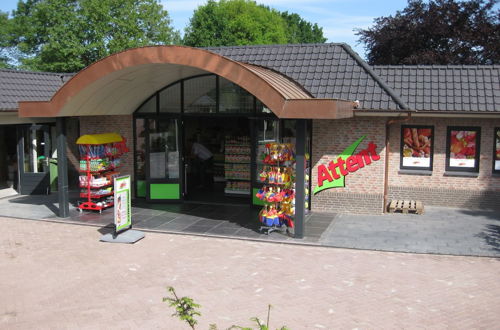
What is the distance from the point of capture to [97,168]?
1346 cm

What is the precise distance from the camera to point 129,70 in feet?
38.2

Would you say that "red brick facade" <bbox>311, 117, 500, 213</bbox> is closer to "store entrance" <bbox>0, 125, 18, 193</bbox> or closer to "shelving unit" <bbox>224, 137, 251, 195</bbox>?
"shelving unit" <bbox>224, 137, 251, 195</bbox>

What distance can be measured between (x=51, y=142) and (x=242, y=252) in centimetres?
965

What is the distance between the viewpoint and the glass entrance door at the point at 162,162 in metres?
14.5

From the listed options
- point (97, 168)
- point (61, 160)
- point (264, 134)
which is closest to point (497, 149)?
point (264, 134)

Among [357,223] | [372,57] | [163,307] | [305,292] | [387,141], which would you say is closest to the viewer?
[163,307]

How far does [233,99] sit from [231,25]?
3196cm

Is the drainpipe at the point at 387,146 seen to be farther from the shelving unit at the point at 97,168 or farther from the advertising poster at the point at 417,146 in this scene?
the shelving unit at the point at 97,168

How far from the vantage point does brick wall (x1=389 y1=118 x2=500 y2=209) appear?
13781 mm

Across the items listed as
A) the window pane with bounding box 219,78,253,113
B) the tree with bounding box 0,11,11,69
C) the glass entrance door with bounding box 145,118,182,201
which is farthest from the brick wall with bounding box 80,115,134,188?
the tree with bounding box 0,11,11,69

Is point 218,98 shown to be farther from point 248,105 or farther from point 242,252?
point 242,252

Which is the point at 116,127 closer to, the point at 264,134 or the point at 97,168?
the point at 97,168

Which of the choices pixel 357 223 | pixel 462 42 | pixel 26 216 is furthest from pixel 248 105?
pixel 462 42

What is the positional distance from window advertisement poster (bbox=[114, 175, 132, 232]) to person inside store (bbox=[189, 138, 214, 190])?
20.1ft
